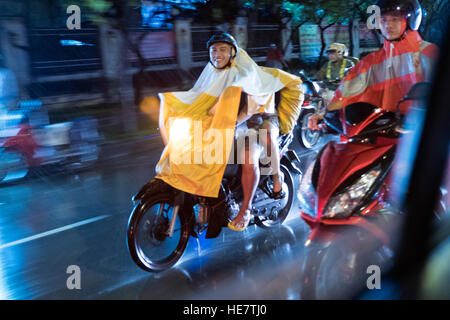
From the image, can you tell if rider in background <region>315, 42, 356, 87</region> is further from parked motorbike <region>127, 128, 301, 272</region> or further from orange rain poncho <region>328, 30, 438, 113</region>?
orange rain poncho <region>328, 30, 438, 113</region>

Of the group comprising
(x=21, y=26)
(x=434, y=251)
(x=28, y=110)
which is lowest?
(x=434, y=251)

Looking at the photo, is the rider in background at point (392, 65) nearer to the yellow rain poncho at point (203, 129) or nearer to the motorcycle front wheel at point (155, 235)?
the yellow rain poncho at point (203, 129)

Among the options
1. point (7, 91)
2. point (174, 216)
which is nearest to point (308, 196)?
point (174, 216)

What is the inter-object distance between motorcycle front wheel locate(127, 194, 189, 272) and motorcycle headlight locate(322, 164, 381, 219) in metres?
1.33

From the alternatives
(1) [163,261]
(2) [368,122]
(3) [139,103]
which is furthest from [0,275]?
(3) [139,103]

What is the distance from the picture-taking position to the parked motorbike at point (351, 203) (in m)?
2.88

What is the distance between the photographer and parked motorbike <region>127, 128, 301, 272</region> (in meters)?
3.44

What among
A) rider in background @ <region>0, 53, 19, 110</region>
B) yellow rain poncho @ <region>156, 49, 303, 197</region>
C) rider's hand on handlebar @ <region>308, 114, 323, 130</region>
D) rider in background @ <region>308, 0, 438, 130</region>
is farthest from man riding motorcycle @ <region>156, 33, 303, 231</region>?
rider in background @ <region>0, 53, 19, 110</region>

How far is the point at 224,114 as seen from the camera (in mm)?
3543

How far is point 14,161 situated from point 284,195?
4.49 metres

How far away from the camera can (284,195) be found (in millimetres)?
4383

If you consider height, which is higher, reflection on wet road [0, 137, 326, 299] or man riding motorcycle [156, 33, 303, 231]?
man riding motorcycle [156, 33, 303, 231]

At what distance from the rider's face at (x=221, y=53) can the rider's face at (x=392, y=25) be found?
4.09 feet
